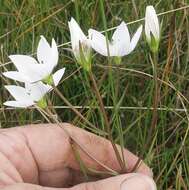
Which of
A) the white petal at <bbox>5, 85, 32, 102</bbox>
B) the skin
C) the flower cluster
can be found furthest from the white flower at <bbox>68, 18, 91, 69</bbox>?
the skin

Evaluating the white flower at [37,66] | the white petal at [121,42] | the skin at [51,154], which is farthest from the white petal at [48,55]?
the skin at [51,154]

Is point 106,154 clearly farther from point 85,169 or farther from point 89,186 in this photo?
point 89,186

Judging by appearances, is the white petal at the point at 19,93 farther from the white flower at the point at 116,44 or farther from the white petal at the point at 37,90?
the white flower at the point at 116,44

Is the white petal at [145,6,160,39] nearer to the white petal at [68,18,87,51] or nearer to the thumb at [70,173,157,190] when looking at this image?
the white petal at [68,18,87,51]

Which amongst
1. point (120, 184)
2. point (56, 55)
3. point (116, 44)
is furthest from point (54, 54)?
point (120, 184)

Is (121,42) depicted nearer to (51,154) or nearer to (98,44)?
(98,44)
